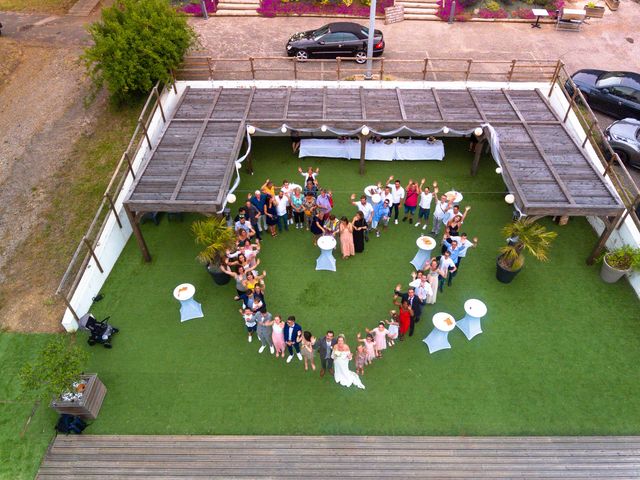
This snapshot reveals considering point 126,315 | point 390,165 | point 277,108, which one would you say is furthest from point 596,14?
point 126,315

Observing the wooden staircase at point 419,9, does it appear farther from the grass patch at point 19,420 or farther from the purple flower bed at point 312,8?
the grass patch at point 19,420

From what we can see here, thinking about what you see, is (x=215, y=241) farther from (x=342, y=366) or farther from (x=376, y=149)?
(x=376, y=149)

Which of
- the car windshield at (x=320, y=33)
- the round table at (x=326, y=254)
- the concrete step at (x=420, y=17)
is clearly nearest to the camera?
the round table at (x=326, y=254)

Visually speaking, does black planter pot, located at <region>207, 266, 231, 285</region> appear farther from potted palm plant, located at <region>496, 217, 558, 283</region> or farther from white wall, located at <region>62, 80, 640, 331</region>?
potted palm plant, located at <region>496, 217, 558, 283</region>

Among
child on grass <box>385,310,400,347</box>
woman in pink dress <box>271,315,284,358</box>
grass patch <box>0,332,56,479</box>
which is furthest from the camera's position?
child on grass <box>385,310,400,347</box>

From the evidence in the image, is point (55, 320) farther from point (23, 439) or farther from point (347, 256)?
point (347, 256)

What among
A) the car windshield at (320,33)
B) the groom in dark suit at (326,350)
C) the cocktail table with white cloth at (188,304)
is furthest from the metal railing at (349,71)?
the groom in dark suit at (326,350)

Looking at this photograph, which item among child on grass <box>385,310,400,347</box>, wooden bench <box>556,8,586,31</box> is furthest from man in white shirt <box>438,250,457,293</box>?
wooden bench <box>556,8,586,31</box>
